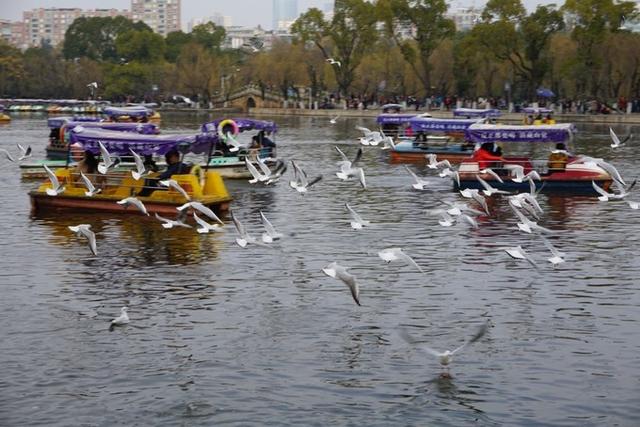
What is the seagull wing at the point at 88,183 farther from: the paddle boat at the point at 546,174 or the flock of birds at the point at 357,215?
the paddle boat at the point at 546,174

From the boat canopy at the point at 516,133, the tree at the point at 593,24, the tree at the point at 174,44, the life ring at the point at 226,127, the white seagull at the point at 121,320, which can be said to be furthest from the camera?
the tree at the point at 174,44

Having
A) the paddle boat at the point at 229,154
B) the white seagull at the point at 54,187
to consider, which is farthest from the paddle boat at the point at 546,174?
the white seagull at the point at 54,187

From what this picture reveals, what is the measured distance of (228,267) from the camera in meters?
19.4

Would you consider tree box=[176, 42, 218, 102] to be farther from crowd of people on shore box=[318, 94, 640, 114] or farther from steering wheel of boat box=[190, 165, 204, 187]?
steering wheel of boat box=[190, 165, 204, 187]

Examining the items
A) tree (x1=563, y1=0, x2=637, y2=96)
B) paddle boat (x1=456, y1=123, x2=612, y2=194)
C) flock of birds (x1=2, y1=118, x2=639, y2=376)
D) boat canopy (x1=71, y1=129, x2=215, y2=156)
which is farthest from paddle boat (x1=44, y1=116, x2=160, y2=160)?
tree (x1=563, y1=0, x2=637, y2=96)

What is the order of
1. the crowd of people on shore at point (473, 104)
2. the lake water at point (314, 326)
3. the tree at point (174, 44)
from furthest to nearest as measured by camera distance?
the tree at point (174, 44)
the crowd of people on shore at point (473, 104)
the lake water at point (314, 326)

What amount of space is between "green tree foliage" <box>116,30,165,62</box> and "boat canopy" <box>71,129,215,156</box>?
9696 cm

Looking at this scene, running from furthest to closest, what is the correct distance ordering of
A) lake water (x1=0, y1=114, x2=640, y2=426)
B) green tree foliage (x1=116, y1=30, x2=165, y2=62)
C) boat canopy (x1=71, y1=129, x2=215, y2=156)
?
green tree foliage (x1=116, y1=30, x2=165, y2=62), boat canopy (x1=71, y1=129, x2=215, y2=156), lake water (x1=0, y1=114, x2=640, y2=426)

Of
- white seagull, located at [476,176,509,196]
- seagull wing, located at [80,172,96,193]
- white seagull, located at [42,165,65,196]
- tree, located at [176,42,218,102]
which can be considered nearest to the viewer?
seagull wing, located at [80,172,96,193]

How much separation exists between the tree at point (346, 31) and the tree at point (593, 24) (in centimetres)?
1709

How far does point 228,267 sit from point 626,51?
54.3 meters

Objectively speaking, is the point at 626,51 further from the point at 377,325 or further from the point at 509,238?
the point at 377,325

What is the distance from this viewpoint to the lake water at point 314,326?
1266cm

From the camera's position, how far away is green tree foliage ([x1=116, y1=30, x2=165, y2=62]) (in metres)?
124
